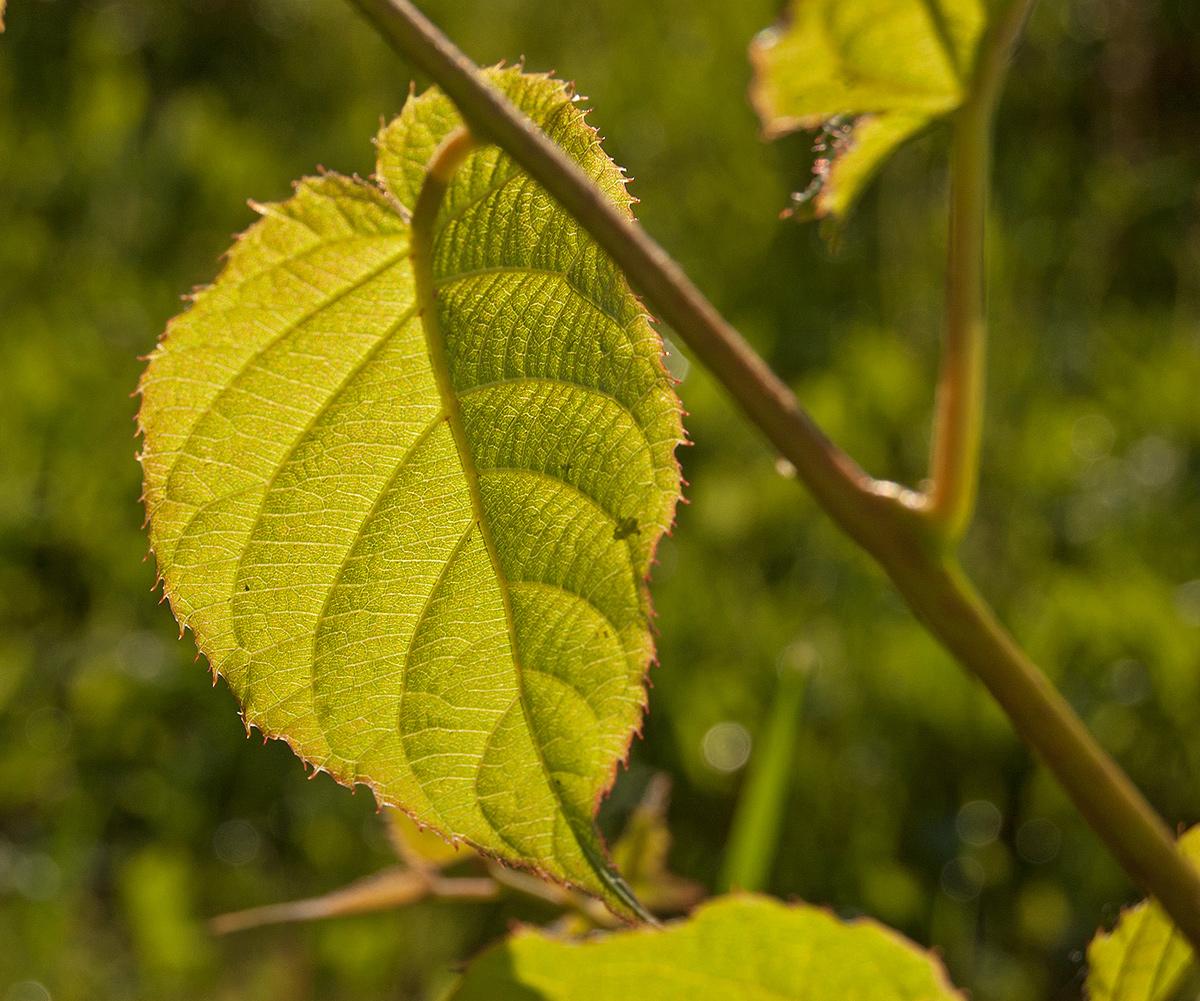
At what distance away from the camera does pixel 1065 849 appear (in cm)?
175

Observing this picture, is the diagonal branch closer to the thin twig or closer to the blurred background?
the thin twig

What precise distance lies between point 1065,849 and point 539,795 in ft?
5.21

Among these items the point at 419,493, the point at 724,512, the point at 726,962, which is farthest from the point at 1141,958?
the point at 724,512

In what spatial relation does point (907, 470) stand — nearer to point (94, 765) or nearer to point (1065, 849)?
point (1065, 849)

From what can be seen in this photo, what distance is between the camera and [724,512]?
7.54ft

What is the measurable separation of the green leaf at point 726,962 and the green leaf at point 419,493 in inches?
3.0

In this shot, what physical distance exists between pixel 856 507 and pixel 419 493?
0.16 meters

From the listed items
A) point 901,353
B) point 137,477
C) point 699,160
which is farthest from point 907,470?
point 137,477

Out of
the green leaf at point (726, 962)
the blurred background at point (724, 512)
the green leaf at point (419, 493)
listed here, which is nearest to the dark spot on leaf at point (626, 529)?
the green leaf at point (419, 493)

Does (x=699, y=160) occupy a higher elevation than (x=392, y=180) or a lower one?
higher

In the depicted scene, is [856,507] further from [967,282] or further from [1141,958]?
[1141,958]

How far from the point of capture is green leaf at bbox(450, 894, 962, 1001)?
0.97 ft

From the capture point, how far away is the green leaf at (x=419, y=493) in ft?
1.26

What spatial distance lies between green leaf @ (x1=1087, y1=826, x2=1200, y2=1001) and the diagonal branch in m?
0.09
